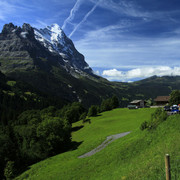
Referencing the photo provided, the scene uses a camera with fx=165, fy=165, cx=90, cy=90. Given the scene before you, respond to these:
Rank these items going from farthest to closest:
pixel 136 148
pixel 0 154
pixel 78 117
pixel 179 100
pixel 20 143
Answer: pixel 78 117, pixel 179 100, pixel 20 143, pixel 0 154, pixel 136 148

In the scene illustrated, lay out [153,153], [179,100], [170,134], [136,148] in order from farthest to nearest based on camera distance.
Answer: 1. [179,100]
2. [136,148]
3. [170,134]
4. [153,153]

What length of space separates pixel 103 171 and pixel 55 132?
125ft

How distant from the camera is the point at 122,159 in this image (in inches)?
1195

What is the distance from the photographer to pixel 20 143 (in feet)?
267

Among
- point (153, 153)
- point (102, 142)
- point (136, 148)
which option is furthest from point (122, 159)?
point (102, 142)

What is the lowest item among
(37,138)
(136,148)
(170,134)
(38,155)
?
(38,155)

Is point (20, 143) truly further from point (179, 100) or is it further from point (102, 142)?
point (179, 100)

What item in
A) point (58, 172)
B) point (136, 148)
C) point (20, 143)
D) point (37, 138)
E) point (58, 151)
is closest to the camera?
point (136, 148)

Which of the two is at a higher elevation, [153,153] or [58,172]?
[153,153]

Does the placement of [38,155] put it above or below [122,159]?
below

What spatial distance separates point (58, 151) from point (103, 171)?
126 feet

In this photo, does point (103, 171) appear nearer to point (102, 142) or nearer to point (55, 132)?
point (102, 142)

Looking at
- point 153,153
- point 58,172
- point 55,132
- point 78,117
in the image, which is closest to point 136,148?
point 153,153

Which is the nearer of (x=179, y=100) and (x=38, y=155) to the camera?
(x=38, y=155)
